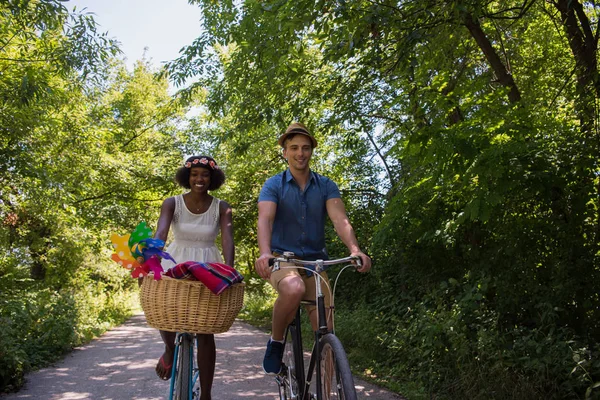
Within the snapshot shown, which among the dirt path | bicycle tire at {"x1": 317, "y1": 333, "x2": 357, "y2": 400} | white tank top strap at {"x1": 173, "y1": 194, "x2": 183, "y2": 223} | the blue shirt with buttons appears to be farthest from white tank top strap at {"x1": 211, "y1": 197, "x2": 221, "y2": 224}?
the dirt path

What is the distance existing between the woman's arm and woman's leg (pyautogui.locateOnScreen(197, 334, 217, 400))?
0.59 m

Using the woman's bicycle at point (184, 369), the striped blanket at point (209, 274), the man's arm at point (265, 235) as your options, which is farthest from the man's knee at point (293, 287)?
the woman's bicycle at point (184, 369)

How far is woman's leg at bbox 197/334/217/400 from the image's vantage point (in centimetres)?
434

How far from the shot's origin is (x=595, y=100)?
19.5ft

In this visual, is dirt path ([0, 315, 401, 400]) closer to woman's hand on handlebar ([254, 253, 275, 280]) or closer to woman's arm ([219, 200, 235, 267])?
woman's arm ([219, 200, 235, 267])

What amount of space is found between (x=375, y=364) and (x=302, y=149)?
503cm

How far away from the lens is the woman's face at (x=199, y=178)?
4641 millimetres

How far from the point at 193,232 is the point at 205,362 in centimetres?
100

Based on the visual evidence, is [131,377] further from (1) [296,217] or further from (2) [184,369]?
(1) [296,217]

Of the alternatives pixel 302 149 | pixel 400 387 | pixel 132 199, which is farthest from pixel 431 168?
pixel 132 199

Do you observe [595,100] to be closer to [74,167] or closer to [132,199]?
[74,167]

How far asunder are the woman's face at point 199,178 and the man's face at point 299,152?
810mm

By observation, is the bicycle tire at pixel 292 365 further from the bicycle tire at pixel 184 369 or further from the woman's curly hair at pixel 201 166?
the woman's curly hair at pixel 201 166

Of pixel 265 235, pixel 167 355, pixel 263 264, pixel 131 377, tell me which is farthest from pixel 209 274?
pixel 131 377
